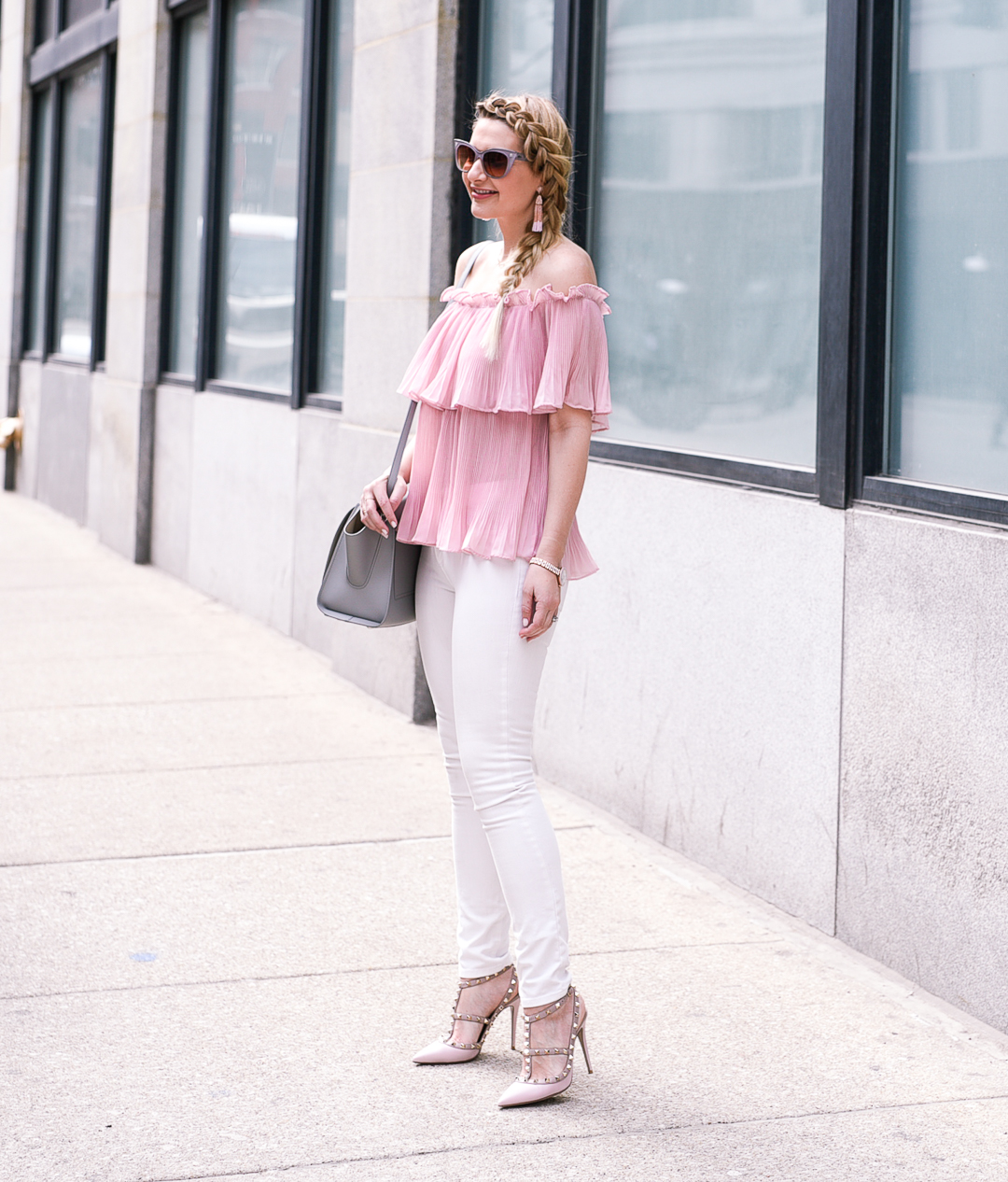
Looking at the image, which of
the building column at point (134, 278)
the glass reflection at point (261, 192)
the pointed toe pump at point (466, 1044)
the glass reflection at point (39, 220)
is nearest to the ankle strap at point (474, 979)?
the pointed toe pump at point (466, 1044)

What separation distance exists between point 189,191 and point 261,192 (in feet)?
5.83

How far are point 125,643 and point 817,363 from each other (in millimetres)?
5156

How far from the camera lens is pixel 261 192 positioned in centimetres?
1038

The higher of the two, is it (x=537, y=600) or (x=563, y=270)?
(x=563, y=270)

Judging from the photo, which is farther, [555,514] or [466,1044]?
[466,1044]

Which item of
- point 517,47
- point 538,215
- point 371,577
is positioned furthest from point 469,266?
point 517,47

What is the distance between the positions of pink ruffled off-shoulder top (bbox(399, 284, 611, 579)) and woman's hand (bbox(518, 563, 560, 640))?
6 cm

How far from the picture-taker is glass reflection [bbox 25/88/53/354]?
16422 mm

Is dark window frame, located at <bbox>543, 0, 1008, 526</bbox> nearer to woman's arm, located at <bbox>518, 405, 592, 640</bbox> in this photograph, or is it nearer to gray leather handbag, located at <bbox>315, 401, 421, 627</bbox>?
woman's arm, located at <bbox>518, 405, 592, 640</bbox>

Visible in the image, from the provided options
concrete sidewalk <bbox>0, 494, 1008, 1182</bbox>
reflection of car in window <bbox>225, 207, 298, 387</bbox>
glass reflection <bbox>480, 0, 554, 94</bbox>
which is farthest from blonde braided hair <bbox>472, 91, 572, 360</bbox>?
reflection of car in window <bbox>225, 207, 298, 387</bbox>

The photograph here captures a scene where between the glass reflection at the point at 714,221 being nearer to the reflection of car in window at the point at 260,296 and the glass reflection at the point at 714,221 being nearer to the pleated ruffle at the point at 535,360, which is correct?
the pleated ruffle at the point at 535,360

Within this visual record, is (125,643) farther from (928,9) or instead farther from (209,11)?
(928,9)

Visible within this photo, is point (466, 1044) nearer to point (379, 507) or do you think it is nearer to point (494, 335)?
point (379, 507)

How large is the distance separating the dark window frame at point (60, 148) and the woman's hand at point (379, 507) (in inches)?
428
